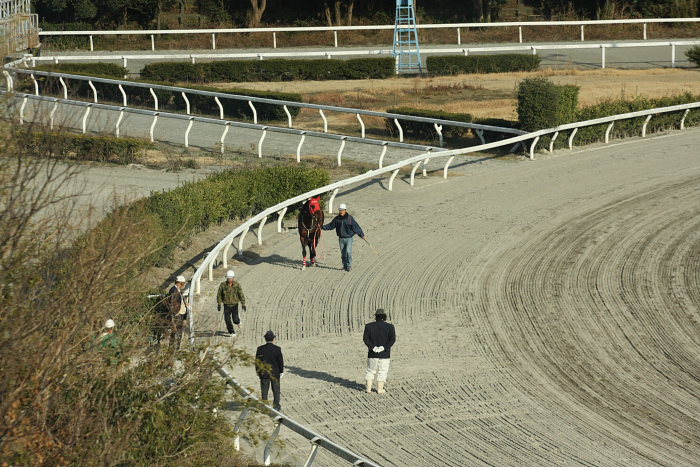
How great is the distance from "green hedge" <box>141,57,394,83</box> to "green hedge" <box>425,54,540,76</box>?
1416mm

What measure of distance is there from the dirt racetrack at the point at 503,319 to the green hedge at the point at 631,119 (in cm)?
Answer: 225

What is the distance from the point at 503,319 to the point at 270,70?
62.3 ft

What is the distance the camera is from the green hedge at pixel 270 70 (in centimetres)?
2870

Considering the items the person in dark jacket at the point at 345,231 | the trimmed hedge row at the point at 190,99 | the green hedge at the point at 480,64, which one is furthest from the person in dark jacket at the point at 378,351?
the green hedge at the point at 480,64

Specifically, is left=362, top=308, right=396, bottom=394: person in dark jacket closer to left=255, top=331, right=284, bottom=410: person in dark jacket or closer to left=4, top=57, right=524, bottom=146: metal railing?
left=255, top=331, right=284, bottom=410: person in dark jacket

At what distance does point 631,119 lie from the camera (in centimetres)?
2098

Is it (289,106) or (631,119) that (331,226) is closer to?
(289,106)

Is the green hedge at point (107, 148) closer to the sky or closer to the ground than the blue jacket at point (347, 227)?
closer to the sky

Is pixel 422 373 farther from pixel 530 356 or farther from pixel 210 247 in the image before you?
pixel 210 247

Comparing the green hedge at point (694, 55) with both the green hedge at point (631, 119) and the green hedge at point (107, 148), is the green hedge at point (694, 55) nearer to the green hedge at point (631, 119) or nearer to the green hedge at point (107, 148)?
the green hedge at point (631, 119)

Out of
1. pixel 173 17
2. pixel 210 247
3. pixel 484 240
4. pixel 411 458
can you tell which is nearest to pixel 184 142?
pixel 210 247

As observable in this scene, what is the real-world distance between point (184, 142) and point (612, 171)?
833 cm

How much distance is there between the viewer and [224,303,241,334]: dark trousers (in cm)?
1128

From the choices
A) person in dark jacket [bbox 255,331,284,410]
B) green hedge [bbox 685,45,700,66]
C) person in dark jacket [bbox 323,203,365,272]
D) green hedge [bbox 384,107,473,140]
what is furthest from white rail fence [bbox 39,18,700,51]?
person in dark jacket [bbox 255,331,284,410]
